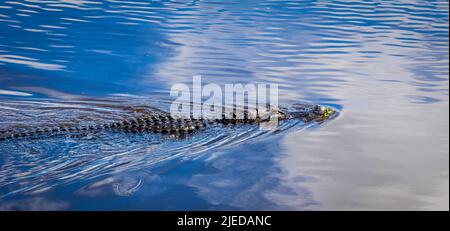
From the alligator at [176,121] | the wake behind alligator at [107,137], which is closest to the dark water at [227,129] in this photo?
the wake behind alligator at [107,137]

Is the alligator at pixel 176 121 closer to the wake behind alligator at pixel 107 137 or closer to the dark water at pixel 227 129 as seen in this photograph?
the wake behind alligator at pixel 107 137

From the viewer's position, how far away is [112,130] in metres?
6.46

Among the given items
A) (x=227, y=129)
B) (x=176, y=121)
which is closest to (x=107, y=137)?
(x=176, y=121)

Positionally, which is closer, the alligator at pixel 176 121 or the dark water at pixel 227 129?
the dark water at pixel 227 129

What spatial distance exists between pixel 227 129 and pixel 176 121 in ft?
2.07

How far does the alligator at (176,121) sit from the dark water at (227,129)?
8.3 inches

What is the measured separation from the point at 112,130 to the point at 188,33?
8.05 meters

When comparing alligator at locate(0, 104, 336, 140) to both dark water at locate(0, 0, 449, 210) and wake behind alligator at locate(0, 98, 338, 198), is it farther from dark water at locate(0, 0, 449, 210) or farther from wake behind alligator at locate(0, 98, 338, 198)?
dark water at locate(0, 0, 449, 210)

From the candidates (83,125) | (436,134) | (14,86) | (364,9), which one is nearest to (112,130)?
(83,125)

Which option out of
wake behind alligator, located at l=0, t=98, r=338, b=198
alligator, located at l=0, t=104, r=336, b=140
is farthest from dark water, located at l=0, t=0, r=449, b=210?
alligator, located at l=0, t=104, r=336, b=140

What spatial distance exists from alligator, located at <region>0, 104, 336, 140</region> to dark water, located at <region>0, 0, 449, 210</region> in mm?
211

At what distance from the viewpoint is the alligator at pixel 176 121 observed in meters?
6.34

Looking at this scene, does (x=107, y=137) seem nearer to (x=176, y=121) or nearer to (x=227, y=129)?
(x=176, y=121)

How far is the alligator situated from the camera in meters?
6.34
